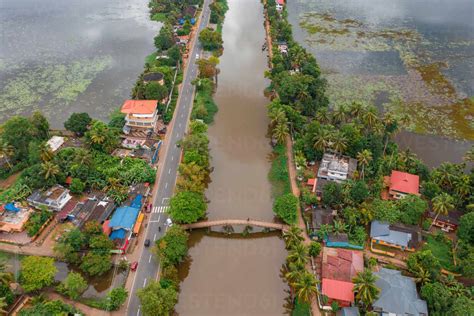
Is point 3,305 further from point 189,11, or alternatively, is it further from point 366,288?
point 189,11

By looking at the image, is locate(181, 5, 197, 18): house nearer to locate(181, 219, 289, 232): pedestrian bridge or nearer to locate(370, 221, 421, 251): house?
locate(181, 219, 289, 232): pedestrian bridge

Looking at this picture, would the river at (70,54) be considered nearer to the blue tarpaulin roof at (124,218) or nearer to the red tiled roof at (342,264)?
the blue tarpaulin roof at (124,218)

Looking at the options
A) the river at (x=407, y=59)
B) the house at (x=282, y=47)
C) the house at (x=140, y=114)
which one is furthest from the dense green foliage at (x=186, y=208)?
the house at (x=282, y=47)

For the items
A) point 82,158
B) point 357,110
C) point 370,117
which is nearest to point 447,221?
point 370,117

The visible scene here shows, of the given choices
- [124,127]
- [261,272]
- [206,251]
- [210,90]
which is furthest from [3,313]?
[210,90]

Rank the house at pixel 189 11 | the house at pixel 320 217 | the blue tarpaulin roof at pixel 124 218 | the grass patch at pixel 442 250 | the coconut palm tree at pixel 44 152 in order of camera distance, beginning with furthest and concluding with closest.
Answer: the house at pixel 189 11 < the coconut palm tree at pixel 44 152 < the house at pixel 320 217 < the blue tarpaulin roof at pixel 124 218 < the grass patch at pixel 442 250

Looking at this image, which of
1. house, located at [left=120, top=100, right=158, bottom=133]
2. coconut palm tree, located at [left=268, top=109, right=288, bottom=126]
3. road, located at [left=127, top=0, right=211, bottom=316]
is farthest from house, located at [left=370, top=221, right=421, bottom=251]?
house, located at [left=120, top=100, right=158, bottom=133]

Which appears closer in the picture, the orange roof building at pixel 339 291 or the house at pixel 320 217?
the orange roof building at pixel 339 291
